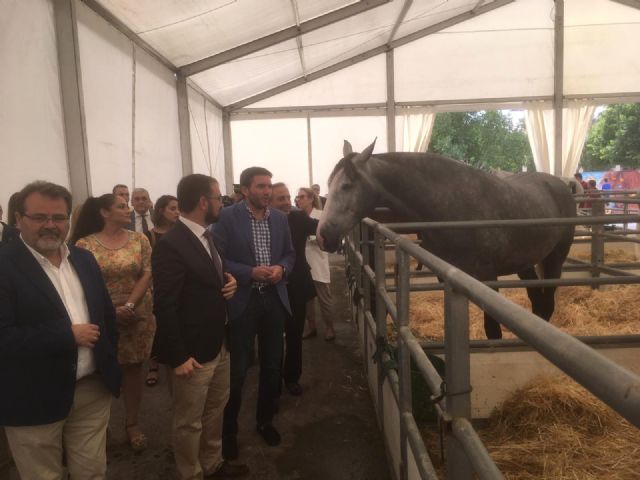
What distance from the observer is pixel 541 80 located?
12.9 m

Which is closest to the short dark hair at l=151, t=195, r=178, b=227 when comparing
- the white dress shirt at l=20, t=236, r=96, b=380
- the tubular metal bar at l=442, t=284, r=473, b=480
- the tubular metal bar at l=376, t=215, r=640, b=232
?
the white dress shirt at l=20, t=236, r=96, b=380

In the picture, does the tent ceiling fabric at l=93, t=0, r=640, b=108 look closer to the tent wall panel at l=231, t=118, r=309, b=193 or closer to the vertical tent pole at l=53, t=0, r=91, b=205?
the tent wall panel at l=231, t=118, r=309, b=193

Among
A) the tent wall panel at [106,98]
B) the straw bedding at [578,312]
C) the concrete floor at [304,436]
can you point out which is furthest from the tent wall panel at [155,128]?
the straw bedding at [578,312]

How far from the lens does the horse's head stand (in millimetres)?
3113

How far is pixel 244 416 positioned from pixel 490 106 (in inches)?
482

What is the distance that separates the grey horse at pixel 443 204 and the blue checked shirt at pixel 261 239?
0.45 m

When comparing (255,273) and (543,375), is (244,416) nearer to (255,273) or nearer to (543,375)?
(255,273)

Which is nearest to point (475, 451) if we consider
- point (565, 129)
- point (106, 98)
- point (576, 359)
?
point (576, 359)

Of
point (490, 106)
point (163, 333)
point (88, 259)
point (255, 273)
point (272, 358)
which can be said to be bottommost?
point (272, 358)

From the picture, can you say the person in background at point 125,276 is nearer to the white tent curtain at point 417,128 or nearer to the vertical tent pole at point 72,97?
the vertical tent pole at point 72,97

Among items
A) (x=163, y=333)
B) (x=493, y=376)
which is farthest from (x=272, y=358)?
(x=493, y=376)

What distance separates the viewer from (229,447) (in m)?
2.75

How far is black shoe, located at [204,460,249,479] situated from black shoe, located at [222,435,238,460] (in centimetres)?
15

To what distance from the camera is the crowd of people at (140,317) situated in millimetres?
1671
